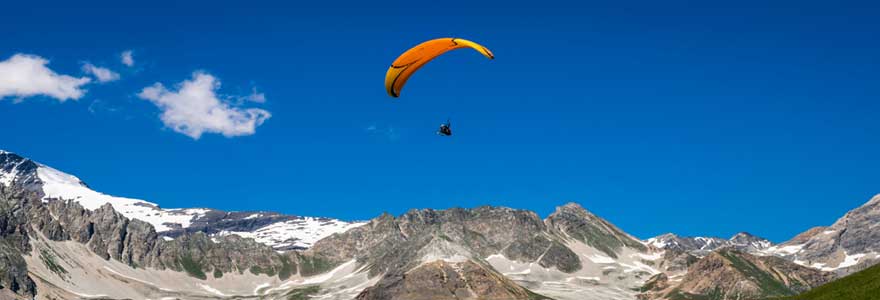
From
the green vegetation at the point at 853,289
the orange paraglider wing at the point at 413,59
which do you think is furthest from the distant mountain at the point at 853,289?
the orange paraglider wing at the point at 413,59

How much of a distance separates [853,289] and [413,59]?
48.8m

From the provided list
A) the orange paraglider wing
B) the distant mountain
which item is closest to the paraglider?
the orange paraglider wing

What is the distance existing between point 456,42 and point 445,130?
1257 cm

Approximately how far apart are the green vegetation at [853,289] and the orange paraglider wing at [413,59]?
43790 millimetres

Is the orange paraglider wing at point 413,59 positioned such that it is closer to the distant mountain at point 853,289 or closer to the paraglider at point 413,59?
the paraglider at point 413,59

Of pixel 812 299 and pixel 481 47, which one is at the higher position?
pixel 481 47

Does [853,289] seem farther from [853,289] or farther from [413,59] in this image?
[413,59]

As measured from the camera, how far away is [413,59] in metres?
84.7

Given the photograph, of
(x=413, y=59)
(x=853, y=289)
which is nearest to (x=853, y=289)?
(x=853, y=289)

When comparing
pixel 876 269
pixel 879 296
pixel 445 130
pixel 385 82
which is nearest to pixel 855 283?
pixel 876 269

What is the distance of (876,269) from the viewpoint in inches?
3679

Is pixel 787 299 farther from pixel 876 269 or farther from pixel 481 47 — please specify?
pixel 481 47

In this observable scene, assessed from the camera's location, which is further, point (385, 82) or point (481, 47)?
point (385, 82)

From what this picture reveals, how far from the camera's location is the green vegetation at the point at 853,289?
8262cm
